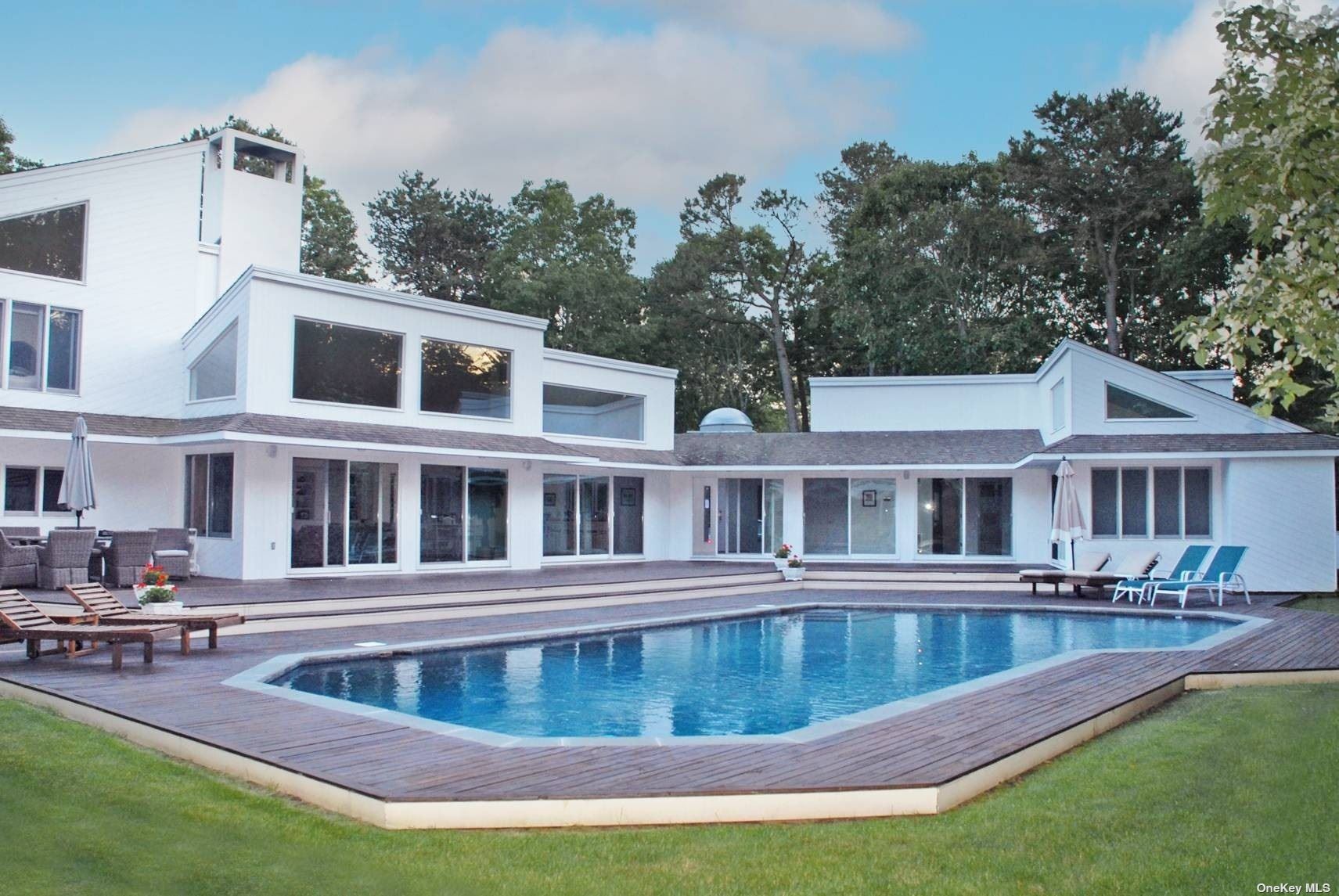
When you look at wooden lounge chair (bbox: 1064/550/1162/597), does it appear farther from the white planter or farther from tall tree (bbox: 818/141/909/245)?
tall tree (bbox: 818/141/909/245)

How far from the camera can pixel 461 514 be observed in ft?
66.6

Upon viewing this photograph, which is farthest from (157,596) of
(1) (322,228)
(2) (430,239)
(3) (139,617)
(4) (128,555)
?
(2) (430,239)

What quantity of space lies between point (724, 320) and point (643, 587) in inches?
931

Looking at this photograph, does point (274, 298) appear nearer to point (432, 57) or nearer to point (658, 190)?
point (432, 57)

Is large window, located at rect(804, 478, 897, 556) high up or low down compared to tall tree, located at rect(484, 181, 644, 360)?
down

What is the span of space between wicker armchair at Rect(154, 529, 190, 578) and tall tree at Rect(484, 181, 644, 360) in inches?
853

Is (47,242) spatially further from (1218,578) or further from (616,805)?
(1218,578)

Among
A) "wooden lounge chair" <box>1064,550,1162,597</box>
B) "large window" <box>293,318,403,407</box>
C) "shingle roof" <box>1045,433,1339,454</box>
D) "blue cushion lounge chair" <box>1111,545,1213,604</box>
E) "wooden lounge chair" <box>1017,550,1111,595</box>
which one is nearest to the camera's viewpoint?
"large window" <box>293,318,403,407</box>

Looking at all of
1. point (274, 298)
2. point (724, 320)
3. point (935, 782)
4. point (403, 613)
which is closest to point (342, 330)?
point (274, 298)

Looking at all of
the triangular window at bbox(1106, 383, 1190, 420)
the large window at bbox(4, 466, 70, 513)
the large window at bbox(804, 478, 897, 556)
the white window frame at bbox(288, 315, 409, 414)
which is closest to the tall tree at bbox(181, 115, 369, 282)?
the white window frame at bbox(288, 315, 409, 414)

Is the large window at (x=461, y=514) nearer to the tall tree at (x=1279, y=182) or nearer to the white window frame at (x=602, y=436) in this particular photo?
the white window frame at (x=602, y=436)

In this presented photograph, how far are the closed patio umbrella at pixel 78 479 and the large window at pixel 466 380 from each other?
254 inches

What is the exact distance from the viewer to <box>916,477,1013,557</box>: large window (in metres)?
24.5

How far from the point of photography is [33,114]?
27594 millimetres
